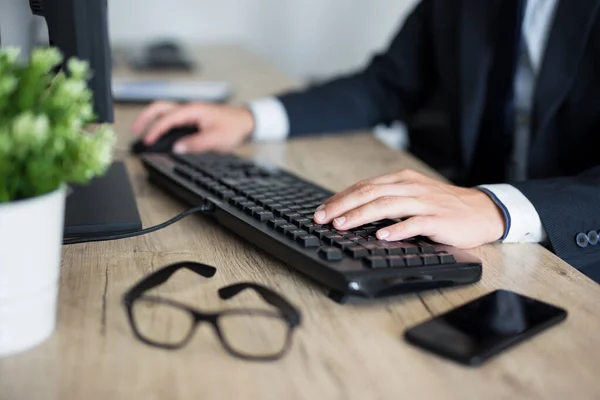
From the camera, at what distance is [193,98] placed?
157 cm

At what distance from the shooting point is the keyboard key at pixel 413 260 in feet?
2.29

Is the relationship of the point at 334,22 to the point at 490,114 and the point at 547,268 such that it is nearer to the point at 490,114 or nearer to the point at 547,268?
the point at 490,114

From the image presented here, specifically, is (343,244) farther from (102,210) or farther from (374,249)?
(102,210)

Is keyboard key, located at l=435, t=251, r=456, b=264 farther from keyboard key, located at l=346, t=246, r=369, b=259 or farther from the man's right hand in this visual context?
the man's right hand

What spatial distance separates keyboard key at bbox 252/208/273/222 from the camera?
0.79 metres

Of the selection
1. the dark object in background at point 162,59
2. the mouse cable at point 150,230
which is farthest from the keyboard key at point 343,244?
the dark object in background at point 162,59

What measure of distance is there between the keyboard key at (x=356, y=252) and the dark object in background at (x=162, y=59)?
135 cm

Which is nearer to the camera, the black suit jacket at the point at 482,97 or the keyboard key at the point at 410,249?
the keyboard key at the point at 410,249

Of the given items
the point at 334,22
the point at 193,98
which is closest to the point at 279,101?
the point at 193,98

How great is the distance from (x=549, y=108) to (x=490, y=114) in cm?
20

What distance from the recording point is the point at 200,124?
A: 49.3 inches

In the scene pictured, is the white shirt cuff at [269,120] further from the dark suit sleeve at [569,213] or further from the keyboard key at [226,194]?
the dark suit sleeve at [569,213]

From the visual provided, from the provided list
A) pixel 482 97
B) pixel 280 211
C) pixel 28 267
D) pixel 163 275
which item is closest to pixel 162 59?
pixel 482 97

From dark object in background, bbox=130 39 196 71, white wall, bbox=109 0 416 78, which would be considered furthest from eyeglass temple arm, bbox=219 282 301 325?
white wall, bbox=109 0 416 78
